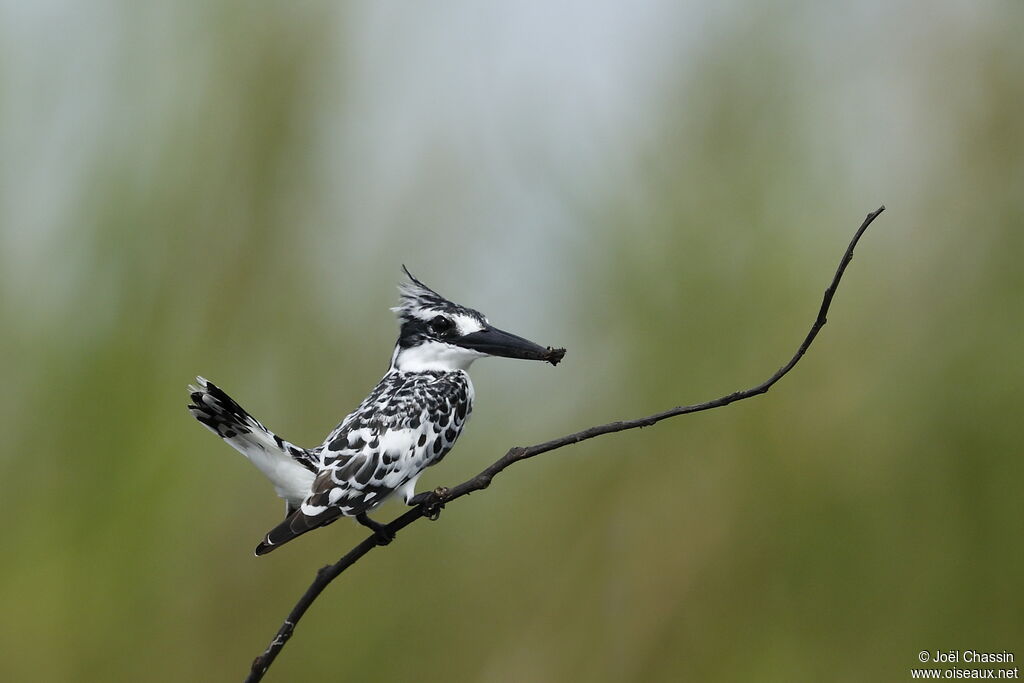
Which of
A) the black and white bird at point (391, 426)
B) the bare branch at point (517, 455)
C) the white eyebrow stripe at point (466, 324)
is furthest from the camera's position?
the white eyebrow stripe at point (466, 324)

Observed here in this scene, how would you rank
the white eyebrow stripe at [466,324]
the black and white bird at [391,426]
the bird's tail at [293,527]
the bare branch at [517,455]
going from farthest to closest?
the white eyebrow stripe at [466,324]
the black and white bird at [391,426]
the bird's tail at [293,527]
the bare branch at [517,455]

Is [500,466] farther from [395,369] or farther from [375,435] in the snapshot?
[395,369]

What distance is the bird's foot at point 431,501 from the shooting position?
1560mm

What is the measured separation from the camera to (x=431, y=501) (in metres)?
1.62

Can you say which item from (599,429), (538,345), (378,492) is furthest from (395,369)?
(599,429)

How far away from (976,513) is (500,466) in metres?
2.32

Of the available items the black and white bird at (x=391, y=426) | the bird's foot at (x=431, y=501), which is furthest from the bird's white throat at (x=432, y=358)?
the bird's foot at (x=431, y=501)

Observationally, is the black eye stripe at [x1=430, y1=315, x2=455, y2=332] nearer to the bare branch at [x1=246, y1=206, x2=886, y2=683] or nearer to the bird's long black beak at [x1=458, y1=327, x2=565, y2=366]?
the bird's long black beak at [x1=458, y1=327, x2=565, y2=366]

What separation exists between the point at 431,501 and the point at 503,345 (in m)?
0.32

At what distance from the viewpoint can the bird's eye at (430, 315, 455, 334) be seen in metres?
1.86

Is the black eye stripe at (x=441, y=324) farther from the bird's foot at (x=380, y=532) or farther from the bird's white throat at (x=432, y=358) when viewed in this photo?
the bird's foot at (x=380, y=532)

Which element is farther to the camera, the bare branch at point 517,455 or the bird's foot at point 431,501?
the bird's foot at point 431,501

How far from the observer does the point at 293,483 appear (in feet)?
5.72

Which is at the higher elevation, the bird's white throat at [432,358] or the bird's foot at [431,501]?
the bird's white throat at [432,358]
